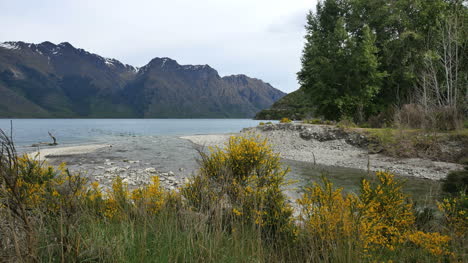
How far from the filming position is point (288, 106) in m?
108

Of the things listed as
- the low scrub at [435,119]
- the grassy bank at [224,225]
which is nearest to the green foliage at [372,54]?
the low scrub at [435,119]

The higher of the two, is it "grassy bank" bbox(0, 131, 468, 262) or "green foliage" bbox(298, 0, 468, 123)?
"green foliage" bbox(298, 0, 468, 123)

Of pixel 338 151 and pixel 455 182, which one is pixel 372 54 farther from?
pixel 455 182

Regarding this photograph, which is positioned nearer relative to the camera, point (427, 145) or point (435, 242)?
point (435, 242)

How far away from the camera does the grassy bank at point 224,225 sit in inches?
80.4

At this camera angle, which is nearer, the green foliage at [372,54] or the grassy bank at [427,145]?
the grassy bank at [427,145]

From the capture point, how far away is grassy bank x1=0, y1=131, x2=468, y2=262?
2042mm

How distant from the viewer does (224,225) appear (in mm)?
3363

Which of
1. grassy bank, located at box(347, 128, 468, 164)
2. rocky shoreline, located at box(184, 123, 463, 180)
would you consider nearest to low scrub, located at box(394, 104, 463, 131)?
grassy bank, located at box(347, 128, 468, 164)

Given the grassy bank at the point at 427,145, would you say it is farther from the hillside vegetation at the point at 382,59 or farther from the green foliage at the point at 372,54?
the green foliage at the point at 372,54

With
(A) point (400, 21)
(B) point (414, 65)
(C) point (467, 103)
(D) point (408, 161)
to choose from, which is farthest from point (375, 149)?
(A) point (400, 21)

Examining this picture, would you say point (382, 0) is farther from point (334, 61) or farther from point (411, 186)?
point (411, 186)

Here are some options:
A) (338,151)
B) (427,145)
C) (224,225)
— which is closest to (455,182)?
(224,225)

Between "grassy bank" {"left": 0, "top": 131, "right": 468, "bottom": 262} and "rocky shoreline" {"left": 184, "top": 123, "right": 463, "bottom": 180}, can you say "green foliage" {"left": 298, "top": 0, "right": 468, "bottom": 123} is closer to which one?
"rocky shoreline" {"left": 184, "top": 123, "right": 463, "bottom": 180}
